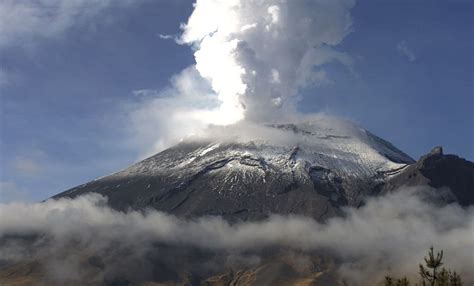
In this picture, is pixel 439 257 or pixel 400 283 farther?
pixel 400 283

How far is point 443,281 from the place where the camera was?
8169 cm

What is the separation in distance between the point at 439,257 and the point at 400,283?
15.2 metres

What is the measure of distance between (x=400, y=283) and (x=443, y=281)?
1055 cm

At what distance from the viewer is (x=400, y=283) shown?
91.6 m

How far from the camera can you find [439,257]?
77.6 metres

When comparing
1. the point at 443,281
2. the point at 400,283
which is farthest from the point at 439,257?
the point at 400,283

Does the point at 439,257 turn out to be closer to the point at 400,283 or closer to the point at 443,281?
the point at 443,281

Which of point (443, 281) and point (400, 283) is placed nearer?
point (443, 281)

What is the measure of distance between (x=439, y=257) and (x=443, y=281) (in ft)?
18.6
